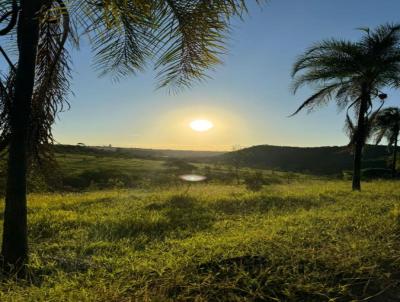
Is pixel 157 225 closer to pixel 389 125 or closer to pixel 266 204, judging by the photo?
pixel 266 204

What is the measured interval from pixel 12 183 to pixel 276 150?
3085 inches

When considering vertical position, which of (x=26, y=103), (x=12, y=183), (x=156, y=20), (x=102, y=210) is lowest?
(x=102, y=210)

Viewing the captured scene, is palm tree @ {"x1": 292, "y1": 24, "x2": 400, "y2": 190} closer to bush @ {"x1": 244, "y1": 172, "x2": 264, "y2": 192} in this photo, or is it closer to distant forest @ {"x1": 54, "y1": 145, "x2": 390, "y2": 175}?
bush @ {"x1": 244, "y1": 172, "x2": 264, "y2": 192}

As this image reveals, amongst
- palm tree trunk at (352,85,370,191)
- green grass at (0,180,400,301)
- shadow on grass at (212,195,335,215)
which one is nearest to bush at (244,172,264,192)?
palm tree trunk at (352,85,370,191)

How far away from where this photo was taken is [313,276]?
421 cm

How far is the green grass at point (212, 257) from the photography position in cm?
391

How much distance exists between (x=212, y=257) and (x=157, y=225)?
3.13 meters

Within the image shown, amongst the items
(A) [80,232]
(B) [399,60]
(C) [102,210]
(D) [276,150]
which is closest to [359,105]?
(B) [399,60]

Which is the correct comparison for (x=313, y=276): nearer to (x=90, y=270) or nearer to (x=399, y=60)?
(x=90, y=270)

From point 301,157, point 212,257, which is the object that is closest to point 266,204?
point 212,257

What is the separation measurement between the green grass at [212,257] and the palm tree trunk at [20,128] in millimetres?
567

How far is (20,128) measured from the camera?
4.79 m

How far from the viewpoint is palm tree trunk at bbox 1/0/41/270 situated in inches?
186

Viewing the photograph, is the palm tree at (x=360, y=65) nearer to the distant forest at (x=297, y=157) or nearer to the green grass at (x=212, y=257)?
the green grass at (x=212, y=257)
